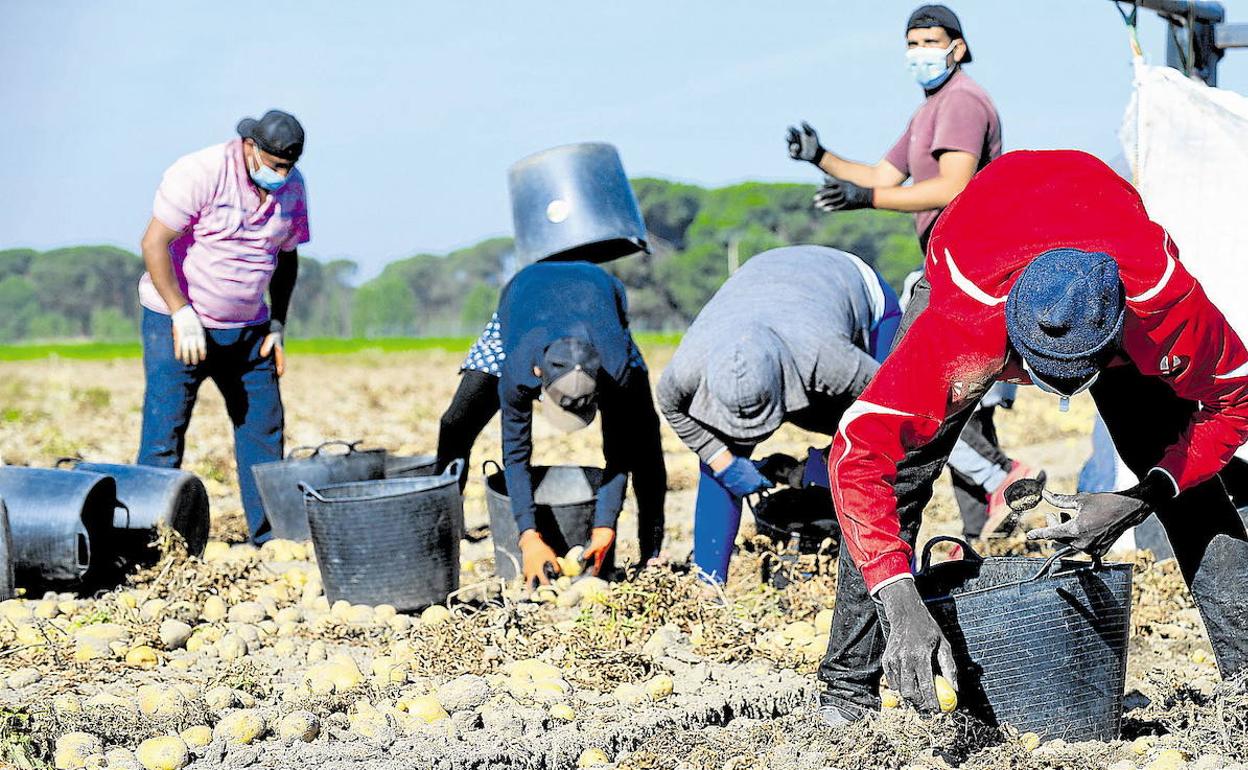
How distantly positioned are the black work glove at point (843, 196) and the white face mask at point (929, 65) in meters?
0.53

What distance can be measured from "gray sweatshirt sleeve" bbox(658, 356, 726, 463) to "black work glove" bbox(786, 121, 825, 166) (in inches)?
51.6

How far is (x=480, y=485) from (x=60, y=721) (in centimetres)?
424

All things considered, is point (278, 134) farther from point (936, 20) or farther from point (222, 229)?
point (936, 20)

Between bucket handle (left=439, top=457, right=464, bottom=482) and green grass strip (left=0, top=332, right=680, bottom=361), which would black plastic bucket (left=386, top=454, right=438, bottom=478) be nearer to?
bucket handle (left=439, top=457, right=464, bottom=482)

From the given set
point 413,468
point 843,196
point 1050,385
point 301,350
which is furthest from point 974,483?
point 301,350

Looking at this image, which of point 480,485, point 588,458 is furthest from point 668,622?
point 588,458

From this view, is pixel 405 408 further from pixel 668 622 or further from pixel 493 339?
pixel 668 622

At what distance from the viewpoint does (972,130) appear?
168 inches

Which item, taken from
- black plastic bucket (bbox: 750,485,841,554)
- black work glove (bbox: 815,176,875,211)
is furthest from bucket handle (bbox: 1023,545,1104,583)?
black work glove (bbox: 815,176,875,211)

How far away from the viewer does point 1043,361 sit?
7.11ft

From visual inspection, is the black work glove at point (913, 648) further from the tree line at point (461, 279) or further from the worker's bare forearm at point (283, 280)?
the tree line at point (461, 279)

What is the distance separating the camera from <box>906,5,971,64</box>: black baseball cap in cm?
441

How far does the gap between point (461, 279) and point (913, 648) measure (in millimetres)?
80883

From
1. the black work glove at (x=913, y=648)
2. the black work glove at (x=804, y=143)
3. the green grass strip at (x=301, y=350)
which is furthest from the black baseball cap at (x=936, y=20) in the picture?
the green grass strip at (x=301, y=350)
